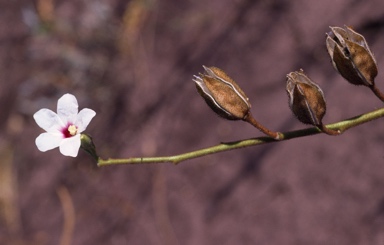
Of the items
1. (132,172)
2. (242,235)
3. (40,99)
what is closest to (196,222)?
(242,235)

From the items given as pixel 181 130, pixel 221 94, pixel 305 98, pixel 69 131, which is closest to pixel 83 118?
pixel 69 131

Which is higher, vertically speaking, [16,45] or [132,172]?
[16,45]

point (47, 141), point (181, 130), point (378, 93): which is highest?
point (181, 130)

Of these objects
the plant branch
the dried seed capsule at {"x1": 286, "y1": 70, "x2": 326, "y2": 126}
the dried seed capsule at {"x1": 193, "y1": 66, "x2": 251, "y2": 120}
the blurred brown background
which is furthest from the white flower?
the blurred brown background

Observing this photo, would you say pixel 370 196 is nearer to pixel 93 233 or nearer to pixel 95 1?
pixel 93 233

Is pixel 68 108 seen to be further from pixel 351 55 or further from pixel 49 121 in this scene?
pixel 351 55

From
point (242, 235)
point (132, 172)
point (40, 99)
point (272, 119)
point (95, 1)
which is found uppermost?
point (95, 1)

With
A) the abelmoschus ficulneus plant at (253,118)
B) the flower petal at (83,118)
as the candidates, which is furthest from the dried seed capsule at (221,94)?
the flower petal at (83,118)
